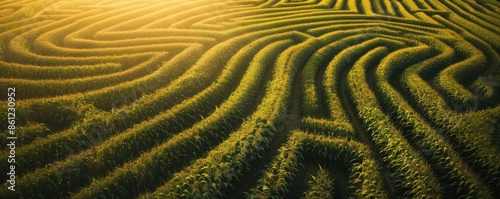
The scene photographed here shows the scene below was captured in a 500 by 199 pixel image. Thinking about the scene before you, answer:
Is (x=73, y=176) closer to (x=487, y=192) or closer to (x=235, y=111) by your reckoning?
(x=235, y=111)

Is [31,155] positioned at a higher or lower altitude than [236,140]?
lower

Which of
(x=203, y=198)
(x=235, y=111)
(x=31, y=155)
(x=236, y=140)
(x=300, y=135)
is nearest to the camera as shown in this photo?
(x=203, y=198)

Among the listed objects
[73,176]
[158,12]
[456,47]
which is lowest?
[73,176]

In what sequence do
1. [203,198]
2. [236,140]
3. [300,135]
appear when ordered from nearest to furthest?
[203,198], [236,140], [300,135]

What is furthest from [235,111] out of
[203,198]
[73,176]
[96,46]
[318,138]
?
[96,46]

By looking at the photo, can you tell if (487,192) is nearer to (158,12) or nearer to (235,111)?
(235,111)

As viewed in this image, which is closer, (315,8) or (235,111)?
(235,111)
